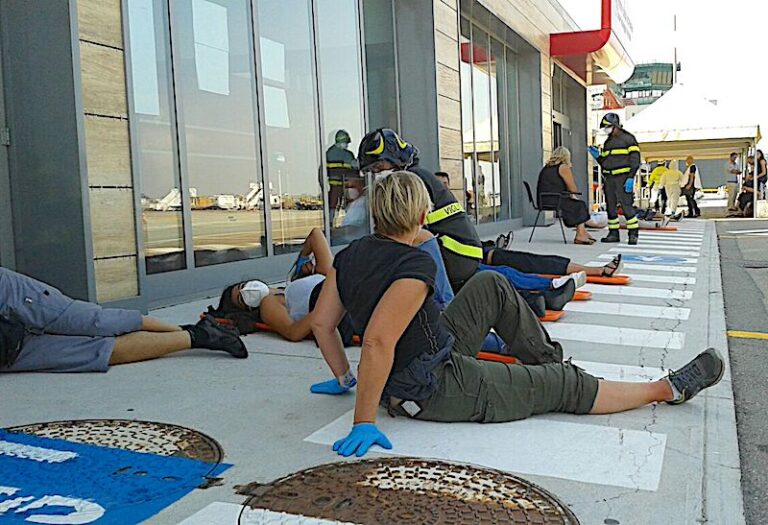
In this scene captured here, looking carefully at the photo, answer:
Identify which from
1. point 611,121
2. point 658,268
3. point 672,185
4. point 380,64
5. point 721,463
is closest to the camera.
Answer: point 721,463

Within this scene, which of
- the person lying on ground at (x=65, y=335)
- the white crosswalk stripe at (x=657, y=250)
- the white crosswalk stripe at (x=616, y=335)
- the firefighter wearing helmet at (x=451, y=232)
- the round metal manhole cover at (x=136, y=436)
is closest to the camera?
the round metal manhole cover at (x=136, y=436)

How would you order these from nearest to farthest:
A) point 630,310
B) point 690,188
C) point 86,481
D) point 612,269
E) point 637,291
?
point 86,481
point 630,310
point 637,291
point 612,269
point 690,188

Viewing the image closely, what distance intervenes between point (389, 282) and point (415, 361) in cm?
35

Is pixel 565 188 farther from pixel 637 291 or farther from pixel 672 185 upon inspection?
pixel 672 185

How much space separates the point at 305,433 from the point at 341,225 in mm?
6794

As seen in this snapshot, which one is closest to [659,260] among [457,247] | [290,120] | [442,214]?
[290,120]

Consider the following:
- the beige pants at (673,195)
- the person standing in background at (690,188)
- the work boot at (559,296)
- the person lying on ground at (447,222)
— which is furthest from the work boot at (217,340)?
the person standing in background at (690,188)

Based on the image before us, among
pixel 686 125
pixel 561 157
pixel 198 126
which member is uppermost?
pixel 686 125

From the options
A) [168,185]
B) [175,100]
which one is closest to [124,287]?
[168,185]

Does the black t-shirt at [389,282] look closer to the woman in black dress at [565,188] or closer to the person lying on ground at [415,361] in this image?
the person lying on ground at [415,361]

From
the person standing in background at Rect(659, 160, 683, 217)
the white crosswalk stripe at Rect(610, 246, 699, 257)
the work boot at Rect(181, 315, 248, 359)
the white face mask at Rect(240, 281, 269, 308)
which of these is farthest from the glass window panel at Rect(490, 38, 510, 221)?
the work boot at Rect(181, 315, 248, 359)

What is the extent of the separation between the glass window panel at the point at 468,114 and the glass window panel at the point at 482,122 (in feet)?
0.99

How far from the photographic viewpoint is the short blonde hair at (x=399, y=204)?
3.26 meters

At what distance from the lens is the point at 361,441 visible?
314cm
